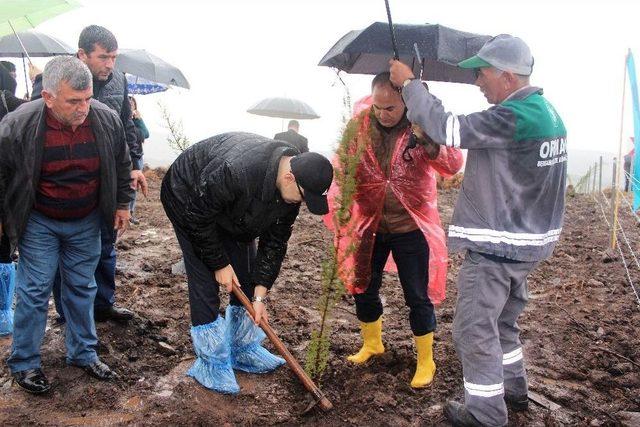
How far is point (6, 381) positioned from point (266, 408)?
64.3 inches

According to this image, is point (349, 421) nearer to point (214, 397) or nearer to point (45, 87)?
point (214, 397)

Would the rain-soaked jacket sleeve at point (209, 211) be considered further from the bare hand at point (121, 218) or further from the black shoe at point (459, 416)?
the black shoe at point (459, 416)

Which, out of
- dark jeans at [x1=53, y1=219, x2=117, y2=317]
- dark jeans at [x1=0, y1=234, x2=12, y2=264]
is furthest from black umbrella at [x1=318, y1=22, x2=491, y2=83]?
dark jeans at [x1=0, y1=234, x2=12, y2=264]

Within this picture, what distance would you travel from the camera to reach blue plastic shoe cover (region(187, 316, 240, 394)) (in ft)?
11.7

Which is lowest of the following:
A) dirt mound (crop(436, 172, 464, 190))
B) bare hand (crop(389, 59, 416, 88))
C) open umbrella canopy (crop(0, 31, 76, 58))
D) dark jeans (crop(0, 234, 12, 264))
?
dirt mound (crop(436, 172, 464, 190))

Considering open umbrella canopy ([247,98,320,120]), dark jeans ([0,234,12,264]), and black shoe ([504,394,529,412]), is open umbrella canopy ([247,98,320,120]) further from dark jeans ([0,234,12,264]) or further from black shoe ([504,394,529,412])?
black shoe ([504,394,529,412])

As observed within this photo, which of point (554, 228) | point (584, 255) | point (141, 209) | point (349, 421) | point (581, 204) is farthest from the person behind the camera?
point (581, 204)

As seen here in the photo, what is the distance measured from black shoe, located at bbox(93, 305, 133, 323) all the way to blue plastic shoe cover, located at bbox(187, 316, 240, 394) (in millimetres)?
1113

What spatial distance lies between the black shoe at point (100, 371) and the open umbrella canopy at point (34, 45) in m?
4.33

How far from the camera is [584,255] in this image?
800cm

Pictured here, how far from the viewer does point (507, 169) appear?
296cm

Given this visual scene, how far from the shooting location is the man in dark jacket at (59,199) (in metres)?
3.29

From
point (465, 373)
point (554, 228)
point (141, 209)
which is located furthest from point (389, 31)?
point (141, 209)

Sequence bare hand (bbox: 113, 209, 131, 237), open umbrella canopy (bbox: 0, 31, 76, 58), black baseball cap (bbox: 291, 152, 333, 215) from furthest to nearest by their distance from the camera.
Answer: open umbrella canopy (bbox: 0, 31, 76, 58) < bare hand (bbox: 113, 209, 131, 237) < black baseball cap (bbox: 291, 152, 333, 215)
